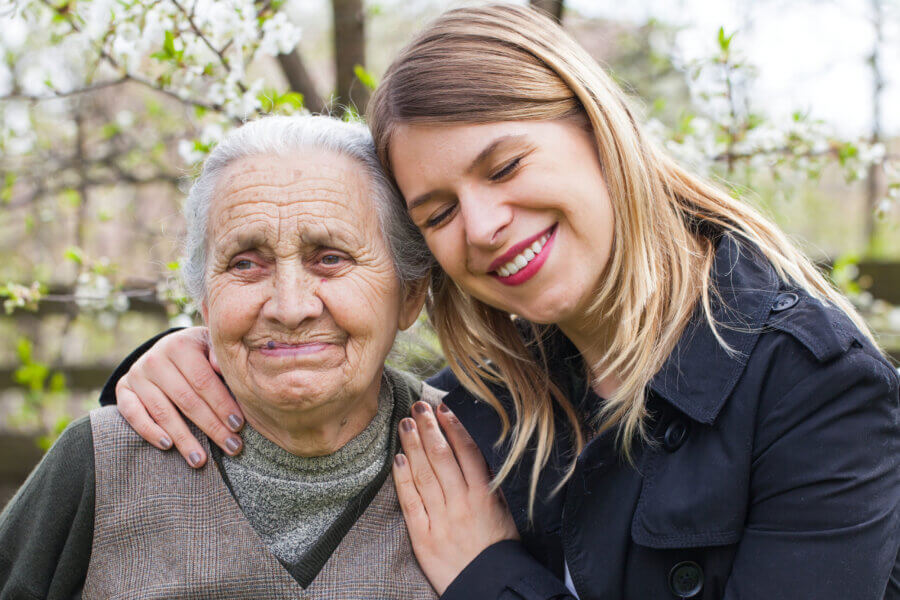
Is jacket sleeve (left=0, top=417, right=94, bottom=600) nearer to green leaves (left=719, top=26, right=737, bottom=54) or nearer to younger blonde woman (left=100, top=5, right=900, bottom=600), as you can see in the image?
younger blonde woman (left=100, top=5, right=900, bottom=600)

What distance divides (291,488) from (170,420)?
0.34m

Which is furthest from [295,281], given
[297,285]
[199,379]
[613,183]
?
[613,183]

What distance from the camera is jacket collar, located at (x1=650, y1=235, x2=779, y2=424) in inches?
69.2

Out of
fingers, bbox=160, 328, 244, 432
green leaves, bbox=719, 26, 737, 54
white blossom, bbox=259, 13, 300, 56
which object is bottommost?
fingers, bbox=160, 328, 244, 432

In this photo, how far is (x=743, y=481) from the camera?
1.69 meters

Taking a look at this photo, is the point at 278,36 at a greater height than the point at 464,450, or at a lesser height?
greater

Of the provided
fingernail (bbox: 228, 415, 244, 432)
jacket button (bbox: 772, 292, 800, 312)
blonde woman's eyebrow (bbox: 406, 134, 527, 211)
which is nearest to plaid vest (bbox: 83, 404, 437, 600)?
fingernail (bbox: 228, 415, 244, 432)

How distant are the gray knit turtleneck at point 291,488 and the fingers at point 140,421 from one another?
0.16m

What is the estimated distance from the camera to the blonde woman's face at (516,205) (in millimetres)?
1776

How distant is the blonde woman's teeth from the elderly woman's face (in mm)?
322

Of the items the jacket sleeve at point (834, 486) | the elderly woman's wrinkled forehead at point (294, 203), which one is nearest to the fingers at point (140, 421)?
the elderly woman's wrinkled forehead at point (294, 203)

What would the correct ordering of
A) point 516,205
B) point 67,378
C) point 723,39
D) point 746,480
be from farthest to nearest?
point 67,378, point 723,39, point 516,205, point 746,480

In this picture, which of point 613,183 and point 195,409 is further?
point 195,409

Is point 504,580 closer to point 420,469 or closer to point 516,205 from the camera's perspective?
point 420,469
